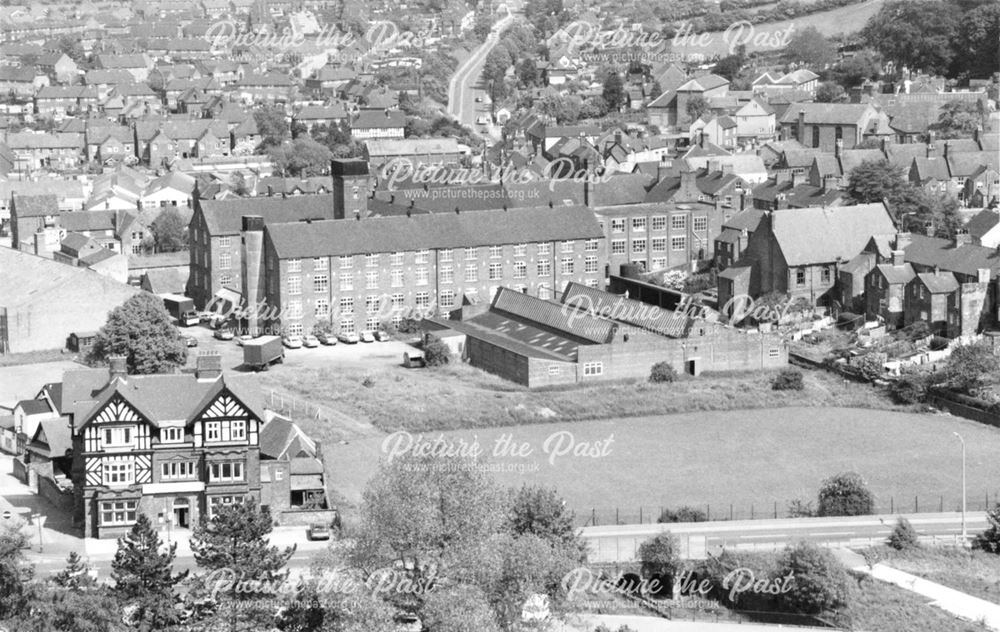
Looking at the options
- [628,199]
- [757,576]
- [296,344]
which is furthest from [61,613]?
[628,199]

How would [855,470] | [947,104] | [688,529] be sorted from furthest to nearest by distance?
[947,104], [855,470], [688,529]

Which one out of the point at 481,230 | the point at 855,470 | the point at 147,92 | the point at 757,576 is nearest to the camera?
the point at 757,576

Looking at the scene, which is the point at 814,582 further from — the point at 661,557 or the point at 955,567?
the point at 955,567

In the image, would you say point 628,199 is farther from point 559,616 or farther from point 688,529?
point 559,616

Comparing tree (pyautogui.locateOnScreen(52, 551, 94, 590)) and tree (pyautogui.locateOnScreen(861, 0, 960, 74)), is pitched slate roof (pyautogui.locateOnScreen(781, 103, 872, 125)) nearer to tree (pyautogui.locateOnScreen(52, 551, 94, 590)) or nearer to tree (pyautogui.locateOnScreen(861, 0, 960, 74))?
tree (pyautogui.locateOnScreen(861, 0, 960, 74))

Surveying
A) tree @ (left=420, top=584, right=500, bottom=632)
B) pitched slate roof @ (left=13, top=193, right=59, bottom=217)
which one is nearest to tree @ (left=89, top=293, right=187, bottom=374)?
tree @ (left=420, top=584, right=500, bottom=632)

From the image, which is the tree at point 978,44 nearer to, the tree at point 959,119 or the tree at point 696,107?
the tree at point 959,119
